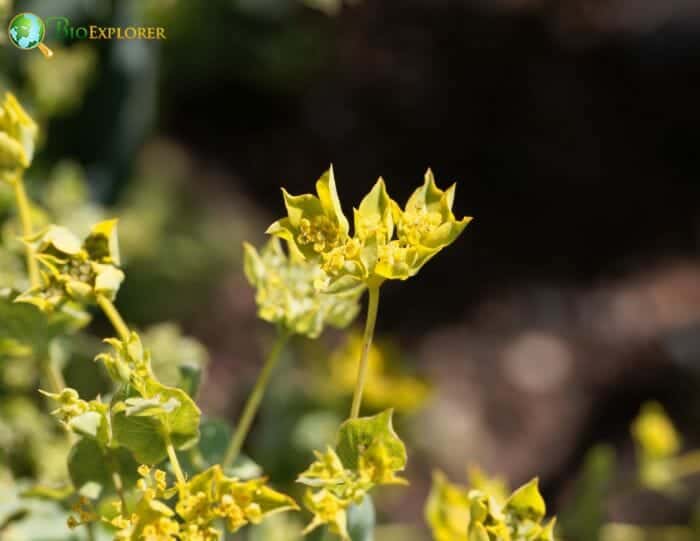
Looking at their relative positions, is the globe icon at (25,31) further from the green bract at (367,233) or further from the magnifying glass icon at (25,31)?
the green bract at (367,233)

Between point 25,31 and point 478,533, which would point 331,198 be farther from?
point 25,31

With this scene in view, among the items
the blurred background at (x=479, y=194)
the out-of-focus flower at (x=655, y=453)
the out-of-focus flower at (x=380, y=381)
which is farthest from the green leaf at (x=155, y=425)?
the blurred background at (x=479, y=194)

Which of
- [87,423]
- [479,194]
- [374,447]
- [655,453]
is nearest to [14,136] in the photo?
[87,423]

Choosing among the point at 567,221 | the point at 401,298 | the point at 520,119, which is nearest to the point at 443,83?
the point at 520,119

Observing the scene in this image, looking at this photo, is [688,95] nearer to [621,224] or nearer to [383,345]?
[621,224]

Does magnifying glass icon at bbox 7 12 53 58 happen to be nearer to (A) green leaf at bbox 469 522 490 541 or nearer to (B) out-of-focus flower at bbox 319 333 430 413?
(A) green leaf at bbox 469 522 490 541

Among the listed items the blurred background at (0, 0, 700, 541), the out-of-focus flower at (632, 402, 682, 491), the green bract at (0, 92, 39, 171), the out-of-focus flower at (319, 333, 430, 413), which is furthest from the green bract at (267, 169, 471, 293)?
the blurred background at (0, 0, 700, 541)
